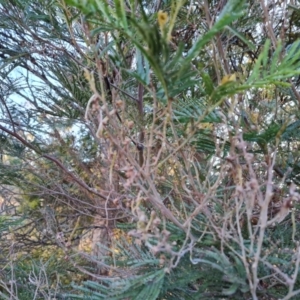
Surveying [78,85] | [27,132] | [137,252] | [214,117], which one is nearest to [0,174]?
[27,132]

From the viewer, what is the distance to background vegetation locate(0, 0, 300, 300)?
488mm

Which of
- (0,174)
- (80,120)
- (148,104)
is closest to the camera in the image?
(148,104)

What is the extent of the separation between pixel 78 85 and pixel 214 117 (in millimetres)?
762

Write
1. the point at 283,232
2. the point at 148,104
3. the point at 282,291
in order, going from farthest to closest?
the point at 148,104, the point at 283,232, the point at 282,291

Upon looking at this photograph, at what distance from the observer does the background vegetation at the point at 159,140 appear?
488 millimetres

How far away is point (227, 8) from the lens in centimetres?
44

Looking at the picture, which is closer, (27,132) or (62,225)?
(27,132)

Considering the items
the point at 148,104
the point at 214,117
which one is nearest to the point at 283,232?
the point at 214,117

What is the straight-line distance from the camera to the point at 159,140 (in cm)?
86

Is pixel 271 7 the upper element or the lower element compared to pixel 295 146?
upper

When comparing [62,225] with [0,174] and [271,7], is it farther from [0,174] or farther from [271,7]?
[271,7]

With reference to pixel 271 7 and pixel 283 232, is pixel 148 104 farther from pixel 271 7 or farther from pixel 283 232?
pixel 283 232

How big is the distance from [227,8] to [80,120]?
111cm

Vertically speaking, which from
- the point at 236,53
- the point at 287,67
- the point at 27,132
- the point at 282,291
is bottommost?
the point at 282,291
